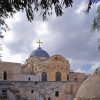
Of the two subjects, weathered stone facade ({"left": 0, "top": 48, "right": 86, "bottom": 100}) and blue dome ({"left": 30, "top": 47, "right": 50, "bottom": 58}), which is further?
blue dome ({"left": 30, "top": 47, "right": 50, "bottom": 58})

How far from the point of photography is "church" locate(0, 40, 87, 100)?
3491cm

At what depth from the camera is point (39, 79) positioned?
41.3 meters

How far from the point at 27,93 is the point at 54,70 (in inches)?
301

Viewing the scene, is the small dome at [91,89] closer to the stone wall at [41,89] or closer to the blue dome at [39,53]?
the stone wall at [41,89]

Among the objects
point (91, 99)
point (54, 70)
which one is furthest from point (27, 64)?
point (91, 99)

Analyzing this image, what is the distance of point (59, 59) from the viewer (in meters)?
42.4

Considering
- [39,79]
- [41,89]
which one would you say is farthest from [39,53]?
[41,89]

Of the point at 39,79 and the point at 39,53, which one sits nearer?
the point at 39,79

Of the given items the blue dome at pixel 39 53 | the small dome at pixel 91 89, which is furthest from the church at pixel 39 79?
the small dome at pixel 91 89

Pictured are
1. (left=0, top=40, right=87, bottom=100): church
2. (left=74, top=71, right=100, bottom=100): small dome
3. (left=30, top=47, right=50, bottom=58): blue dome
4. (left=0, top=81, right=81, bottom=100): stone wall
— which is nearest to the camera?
(left=74, top=71, right=100, bottom=100): small dome

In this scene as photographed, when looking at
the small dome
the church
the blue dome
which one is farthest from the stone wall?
the small dome

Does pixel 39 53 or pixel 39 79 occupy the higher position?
pixel 39 53

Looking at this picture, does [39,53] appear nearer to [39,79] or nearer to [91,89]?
[39,79]

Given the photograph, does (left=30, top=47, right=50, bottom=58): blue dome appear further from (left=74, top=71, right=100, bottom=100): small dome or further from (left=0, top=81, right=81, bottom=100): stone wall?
(left=74, top=71, right=100, bottom=100): small dome
